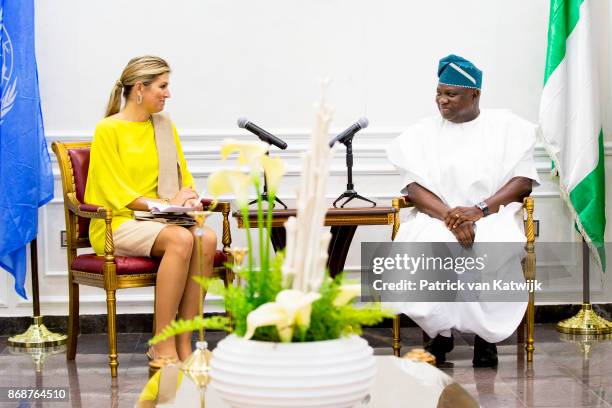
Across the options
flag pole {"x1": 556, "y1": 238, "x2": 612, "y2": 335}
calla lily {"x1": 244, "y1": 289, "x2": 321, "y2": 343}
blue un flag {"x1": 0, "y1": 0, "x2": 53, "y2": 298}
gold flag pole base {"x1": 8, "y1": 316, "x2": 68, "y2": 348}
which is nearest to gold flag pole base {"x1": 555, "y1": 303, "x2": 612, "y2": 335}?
flag pole {"x1": 556, "y1": 238, "x2": 612, "y2": 335}

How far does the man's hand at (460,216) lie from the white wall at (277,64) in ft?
3.22

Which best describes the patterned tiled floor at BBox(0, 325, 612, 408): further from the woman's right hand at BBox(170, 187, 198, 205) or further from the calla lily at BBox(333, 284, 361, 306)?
the calla lily at BBox(333, 284, 361, 306)

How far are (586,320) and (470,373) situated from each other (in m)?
1.31

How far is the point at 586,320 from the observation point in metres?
5.72

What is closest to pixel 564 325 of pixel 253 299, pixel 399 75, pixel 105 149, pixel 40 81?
pixel 399 75

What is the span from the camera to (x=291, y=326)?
2.28 metres

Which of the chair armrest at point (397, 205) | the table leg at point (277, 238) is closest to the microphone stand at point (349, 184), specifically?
the chair armrest at point (397, 205)

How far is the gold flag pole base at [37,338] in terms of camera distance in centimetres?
552

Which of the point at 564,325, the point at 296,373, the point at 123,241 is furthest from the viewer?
the point at 564,325

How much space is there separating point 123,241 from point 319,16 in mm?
1909

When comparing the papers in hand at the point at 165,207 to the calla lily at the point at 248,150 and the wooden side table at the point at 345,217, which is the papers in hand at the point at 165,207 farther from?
the calla lily at the point at 248,150

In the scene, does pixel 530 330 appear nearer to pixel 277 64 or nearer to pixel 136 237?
pixel 136 237

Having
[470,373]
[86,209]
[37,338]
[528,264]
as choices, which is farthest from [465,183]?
[37,338]

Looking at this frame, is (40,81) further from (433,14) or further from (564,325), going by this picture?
(564,325)
